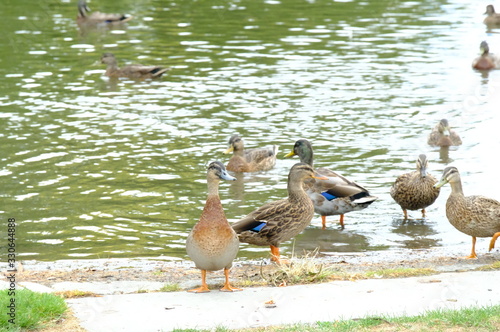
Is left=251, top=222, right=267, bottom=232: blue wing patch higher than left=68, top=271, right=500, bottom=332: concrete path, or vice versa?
left=68, top=271, right=500, bottom=332: concrete path

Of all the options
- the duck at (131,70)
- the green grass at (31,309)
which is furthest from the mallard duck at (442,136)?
the green grass at (31,309)

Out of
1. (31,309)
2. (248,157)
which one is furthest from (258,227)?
(248,157)

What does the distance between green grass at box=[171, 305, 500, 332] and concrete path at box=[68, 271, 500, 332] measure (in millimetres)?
231

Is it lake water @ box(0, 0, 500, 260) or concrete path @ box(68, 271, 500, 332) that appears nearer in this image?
concrete path @ box(68, 271, 500, 332)

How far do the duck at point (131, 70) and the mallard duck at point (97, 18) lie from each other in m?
6.77

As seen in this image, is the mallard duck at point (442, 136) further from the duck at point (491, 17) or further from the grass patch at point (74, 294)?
the duck at point (491, 17)

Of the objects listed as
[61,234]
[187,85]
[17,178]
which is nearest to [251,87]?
[187,85]

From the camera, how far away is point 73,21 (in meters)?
28.9

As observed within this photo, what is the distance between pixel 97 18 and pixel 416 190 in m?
18.6

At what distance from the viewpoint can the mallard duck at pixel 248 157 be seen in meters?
14.4

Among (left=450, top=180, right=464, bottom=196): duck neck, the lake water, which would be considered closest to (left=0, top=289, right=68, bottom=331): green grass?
the lake water

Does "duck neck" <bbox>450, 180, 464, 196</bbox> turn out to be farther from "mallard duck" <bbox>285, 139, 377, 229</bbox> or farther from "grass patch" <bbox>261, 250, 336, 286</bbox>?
"grass patch" <bbox>261, 250, 336, 286</bbox>

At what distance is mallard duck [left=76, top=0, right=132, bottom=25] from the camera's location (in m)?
Answer: 28.0

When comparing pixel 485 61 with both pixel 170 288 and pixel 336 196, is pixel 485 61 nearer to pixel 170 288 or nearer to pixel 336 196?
pixel 336 196
